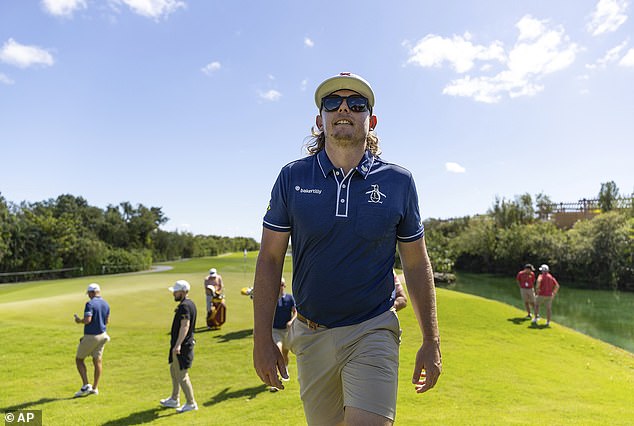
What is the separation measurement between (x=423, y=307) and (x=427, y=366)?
1.15ft

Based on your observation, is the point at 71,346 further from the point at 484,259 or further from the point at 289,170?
the point at 484,259

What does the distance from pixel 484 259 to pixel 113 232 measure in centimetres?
6074

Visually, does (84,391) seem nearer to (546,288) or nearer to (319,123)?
(319,123)

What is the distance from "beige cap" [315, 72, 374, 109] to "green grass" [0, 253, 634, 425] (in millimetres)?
5342

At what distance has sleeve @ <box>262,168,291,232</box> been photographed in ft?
9.12

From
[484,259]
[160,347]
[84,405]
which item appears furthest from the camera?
[484,259]

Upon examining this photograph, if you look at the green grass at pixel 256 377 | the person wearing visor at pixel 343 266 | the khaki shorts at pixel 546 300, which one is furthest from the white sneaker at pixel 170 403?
the khaki shorts at pixel 546 300

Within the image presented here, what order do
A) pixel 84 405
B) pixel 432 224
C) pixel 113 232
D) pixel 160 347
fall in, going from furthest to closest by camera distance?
pixel 432 224 → pixel 113 232 → pixel 160 347 → pixel 84 405

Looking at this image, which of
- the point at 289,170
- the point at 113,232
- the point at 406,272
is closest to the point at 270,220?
the point at 289,170

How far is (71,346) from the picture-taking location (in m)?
15.0

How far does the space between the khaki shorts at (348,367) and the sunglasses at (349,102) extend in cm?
129

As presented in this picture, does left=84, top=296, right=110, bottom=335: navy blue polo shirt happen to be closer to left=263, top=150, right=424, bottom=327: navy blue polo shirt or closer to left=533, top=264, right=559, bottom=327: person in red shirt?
left=263, top=150, right=424, bottom=327: navy blue polo shirt

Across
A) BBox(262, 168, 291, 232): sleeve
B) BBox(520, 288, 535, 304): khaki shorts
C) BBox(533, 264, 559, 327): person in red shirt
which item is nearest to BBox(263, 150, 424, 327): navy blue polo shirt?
BBox(262, 168, 291, 232): sleeve

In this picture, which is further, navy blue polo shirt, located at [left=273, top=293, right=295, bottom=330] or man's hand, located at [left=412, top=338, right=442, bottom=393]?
navy blue polo shirt, located at [left=273, top=293, right=295, bottom=330]
